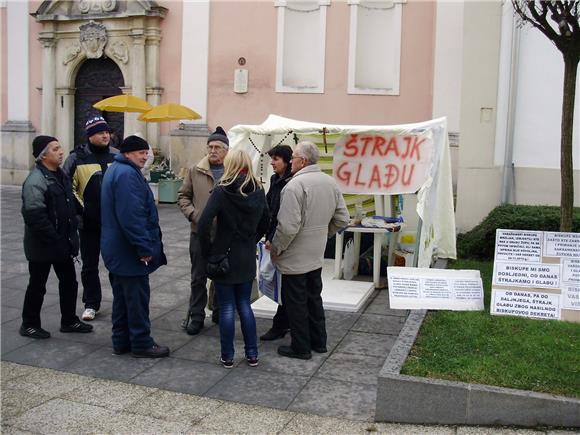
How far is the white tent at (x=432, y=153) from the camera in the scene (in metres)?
7.60

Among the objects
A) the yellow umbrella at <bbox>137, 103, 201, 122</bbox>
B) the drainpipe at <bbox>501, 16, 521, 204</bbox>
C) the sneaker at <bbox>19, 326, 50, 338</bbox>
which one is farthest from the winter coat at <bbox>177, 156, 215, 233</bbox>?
the yellow umbrella at <bbox>137, 103, 201, 122</bbox>

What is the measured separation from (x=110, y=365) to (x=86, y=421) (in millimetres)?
1024

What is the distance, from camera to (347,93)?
48.4ft

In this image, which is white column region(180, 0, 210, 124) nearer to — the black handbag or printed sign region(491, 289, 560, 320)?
printed sign region(491, 289, 560, 320)

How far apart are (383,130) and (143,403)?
13.8ft

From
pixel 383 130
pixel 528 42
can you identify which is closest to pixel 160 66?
pixel 528 42

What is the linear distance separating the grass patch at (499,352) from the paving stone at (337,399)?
36 cm

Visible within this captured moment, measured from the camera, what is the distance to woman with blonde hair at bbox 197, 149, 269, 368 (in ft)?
16.5

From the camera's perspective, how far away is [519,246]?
6164mm

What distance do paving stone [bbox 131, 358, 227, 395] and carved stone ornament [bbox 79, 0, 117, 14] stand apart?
1328 centimetres

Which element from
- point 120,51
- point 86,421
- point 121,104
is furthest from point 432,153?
point 120,51

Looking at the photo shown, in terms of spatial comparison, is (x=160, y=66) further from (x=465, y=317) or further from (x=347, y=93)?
(x=465, y=317)

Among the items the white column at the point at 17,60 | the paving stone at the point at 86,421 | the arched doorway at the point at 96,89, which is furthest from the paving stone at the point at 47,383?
the white column at the point at 17,60

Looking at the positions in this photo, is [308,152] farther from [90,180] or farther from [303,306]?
[90,180]
